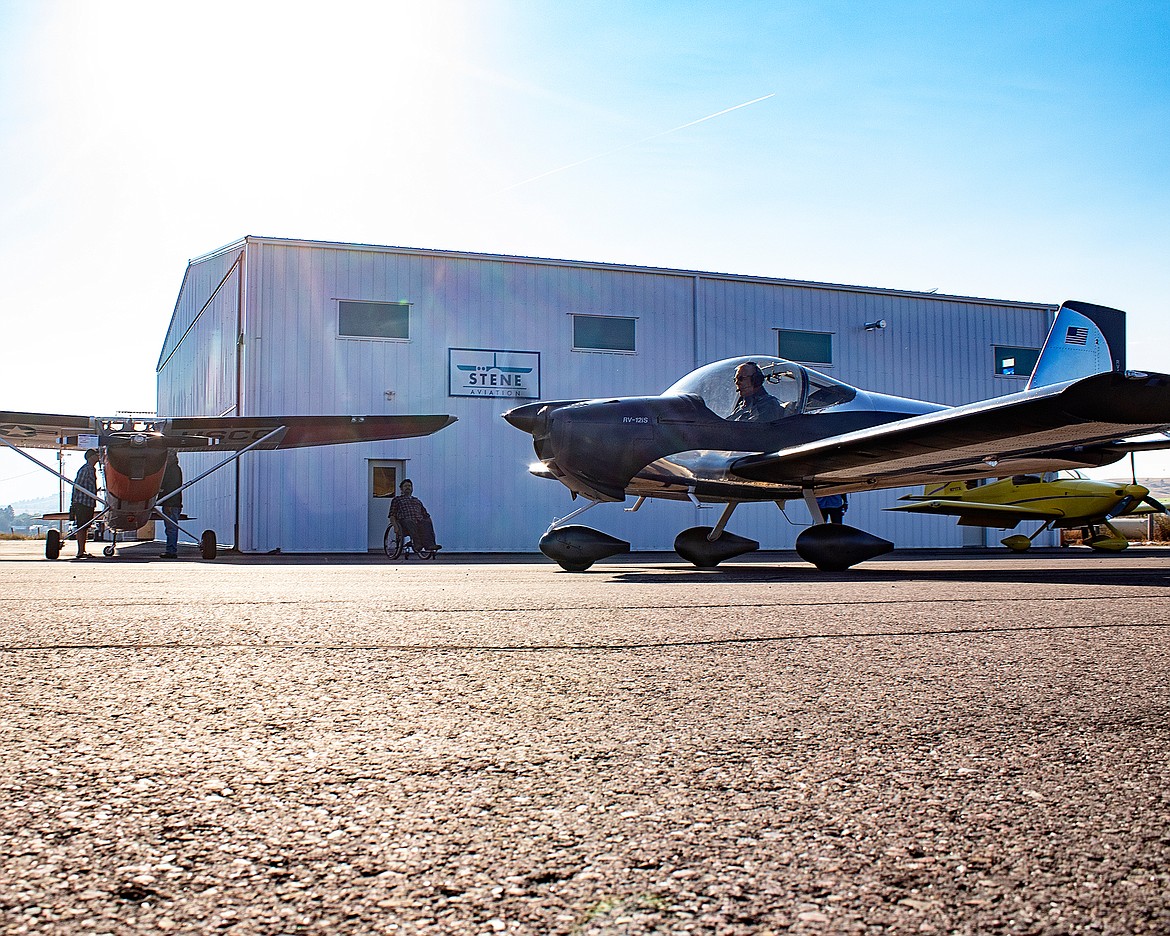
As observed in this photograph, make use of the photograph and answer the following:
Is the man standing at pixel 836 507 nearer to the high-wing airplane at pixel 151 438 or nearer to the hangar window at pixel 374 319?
the high-wing airplane at pixel 151 438

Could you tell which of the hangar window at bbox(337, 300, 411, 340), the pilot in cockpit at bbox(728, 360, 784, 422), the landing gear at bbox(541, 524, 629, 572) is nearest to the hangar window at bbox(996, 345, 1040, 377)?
the hangar window at bbox(337, 300, 411, 340)

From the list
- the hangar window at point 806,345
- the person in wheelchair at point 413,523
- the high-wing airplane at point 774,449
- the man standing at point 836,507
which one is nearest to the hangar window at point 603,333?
the hangar window at point 806,345

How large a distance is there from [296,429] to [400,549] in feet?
8.20

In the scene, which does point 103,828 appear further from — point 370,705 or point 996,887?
point 996,887

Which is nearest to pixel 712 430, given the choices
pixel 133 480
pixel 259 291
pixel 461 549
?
pixel 133 480

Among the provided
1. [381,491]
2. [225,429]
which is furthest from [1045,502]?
[225,429]

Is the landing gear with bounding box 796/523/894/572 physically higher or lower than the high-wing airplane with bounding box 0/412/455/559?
lower

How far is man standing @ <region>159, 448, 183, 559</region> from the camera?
14.5 metres

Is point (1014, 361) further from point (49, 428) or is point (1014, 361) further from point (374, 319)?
point (49, 428)

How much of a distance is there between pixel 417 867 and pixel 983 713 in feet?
3.86

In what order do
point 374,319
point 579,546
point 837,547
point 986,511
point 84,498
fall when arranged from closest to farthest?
point 837,547 < point 579,546 < point 986,511 < point 84,498 < point 374,319

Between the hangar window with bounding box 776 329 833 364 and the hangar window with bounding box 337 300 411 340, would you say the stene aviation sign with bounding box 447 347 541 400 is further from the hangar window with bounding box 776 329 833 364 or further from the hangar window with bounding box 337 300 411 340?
the hangar window with bounding box 776 329 833 364

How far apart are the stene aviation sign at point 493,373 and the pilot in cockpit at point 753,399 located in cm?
1118

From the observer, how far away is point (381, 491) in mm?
18641
